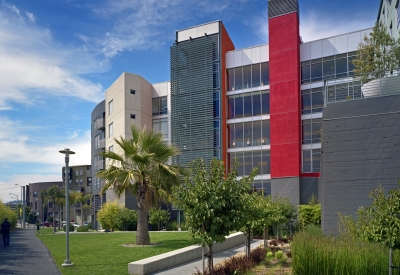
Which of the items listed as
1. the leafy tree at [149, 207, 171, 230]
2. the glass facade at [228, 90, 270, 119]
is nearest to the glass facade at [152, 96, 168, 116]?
the glass facade at [228, 90, 270, 119]

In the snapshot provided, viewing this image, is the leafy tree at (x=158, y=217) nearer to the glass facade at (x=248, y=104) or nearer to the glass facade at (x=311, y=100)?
the glass facade at (x=248, y=104)

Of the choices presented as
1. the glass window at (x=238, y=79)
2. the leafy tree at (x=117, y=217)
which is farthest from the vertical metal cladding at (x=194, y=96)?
the leafy tree at (x=117, y=217)

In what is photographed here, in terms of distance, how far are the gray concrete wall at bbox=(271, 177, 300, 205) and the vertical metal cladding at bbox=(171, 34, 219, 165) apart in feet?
21.5

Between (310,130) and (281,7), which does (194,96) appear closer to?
(281,7)

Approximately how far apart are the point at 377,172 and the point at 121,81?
31.9m

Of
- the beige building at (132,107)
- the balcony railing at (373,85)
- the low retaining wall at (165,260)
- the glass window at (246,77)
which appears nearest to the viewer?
the low retaining wall at (165,260)

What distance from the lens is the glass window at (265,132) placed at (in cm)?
3516

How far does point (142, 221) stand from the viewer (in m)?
18.9

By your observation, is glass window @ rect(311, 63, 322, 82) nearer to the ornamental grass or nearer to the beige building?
the beige building

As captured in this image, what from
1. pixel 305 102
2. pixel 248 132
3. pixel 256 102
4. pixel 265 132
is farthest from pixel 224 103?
pixel 305 102

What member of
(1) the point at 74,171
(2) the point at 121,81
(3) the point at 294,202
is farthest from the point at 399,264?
(1) the point at 74,171

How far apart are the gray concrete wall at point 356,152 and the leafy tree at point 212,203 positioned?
4849mm

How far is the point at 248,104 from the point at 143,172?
64.7 feet

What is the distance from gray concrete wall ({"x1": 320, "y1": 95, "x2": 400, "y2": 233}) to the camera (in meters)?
13.2
